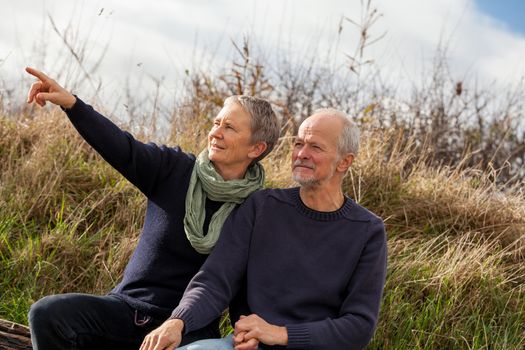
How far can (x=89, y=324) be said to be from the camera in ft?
10.7

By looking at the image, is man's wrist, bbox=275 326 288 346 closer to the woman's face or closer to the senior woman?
the senior woman

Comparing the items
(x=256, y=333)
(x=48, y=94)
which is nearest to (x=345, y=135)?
(x=256, y=333)

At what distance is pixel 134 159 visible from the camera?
131 inches

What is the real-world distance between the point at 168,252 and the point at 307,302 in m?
0.66

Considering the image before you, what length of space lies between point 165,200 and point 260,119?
54 cm

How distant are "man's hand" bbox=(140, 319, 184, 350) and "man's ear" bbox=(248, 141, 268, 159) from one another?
865 mm

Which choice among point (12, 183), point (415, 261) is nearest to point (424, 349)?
point (415, 261)

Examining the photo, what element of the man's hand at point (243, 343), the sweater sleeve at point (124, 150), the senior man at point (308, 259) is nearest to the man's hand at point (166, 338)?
the senior man at point (308, 259)

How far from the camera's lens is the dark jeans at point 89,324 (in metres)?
3.16

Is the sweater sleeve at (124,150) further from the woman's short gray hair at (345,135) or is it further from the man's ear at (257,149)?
the woman's short gray hair at (345,135)

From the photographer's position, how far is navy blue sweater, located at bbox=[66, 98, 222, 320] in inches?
133

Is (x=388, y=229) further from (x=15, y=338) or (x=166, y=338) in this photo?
(x=166, y=338)

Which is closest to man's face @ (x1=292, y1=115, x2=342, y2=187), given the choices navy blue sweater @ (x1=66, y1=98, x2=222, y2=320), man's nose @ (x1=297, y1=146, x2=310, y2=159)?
man's nose @ (x1=297, y1=146, x2=310, y2=159)

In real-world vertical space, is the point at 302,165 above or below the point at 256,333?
above
